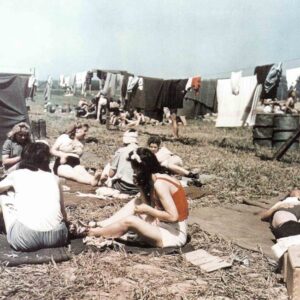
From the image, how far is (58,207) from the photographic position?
406cm

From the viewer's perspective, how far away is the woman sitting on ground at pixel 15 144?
269 inches

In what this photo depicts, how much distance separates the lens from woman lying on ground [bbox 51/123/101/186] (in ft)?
24.8

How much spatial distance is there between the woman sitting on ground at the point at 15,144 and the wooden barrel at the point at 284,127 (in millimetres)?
7795

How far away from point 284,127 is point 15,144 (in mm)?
7964

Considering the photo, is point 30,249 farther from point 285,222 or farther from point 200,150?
point 200,150

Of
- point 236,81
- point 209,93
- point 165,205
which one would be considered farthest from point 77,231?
point 209,93

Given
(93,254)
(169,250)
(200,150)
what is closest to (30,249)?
(93,254)

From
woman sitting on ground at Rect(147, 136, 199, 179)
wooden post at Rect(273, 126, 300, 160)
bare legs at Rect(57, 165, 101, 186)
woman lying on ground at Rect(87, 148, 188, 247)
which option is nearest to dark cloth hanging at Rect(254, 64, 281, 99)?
wooden post at Rect(273, 126, 300, 160)

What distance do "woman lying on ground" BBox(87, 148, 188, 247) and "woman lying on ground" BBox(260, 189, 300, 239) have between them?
98 centimetres

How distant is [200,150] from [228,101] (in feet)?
4.97

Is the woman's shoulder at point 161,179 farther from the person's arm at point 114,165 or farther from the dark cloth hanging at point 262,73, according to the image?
the dark cloth hanging at point 262,73

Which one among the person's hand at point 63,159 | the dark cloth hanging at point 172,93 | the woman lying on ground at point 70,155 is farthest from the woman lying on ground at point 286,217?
the dark cloth hanging at point 172,93

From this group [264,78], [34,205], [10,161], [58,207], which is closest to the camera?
[34,205]

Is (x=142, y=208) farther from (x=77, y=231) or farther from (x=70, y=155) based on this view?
(x=70, y=155)
